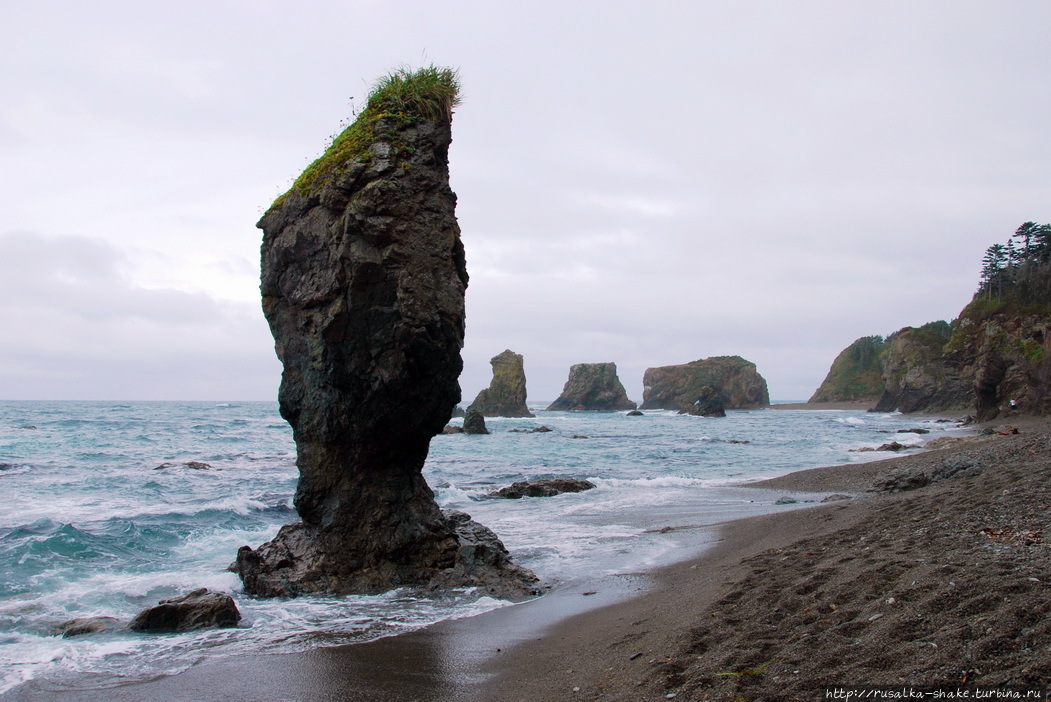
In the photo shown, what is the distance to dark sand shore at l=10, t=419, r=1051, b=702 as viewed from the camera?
408 centimetres

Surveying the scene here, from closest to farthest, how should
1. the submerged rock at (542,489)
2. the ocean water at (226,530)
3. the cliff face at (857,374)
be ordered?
the ocean water at (226,530) → the submerged rock at (542,489) → the cliff face at (857,374)

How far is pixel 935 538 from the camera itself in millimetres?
6961

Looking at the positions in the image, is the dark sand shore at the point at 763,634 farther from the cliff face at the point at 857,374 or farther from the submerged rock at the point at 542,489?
the cliff face at the point at 857,374

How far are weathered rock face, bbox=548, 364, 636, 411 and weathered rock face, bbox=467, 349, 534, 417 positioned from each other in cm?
2707

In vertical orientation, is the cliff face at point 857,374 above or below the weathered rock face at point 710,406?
above

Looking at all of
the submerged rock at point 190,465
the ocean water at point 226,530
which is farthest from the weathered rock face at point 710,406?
the submerged rock at point 190,465

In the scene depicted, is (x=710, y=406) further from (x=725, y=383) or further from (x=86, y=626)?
(x=86, y=626)

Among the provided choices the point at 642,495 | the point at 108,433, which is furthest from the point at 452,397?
the point at 108,433

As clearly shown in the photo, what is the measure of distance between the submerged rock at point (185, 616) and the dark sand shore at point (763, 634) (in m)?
1.35

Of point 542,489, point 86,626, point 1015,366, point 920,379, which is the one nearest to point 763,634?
point 86,626

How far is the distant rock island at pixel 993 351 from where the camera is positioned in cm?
3906

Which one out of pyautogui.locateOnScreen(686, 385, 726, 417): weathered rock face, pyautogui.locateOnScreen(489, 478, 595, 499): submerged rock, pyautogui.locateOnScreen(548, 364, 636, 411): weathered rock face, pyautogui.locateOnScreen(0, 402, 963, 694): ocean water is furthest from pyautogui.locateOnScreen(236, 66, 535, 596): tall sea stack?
pyautogui.locateOnScreen(548, 364, 636, 411): weathered rock face

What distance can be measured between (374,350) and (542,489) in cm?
1074

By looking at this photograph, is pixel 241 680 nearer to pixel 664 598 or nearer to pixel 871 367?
pixel 664 598
